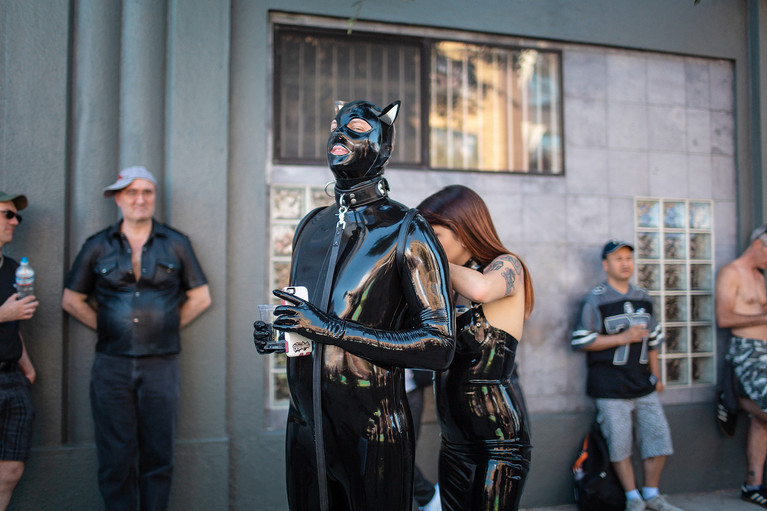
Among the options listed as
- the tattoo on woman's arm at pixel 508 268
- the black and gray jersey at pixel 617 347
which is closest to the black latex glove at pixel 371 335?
the tattoo on woman's arm at pixel 508 268

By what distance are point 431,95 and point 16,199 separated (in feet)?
10.4

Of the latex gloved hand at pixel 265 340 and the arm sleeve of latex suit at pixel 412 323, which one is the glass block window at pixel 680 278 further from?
the latex gloved hand at pixel 265 340

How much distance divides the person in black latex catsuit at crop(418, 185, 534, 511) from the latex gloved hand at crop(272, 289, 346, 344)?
36.1 inches

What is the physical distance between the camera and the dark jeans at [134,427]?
3629 millimetres

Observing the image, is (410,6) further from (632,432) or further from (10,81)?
(632,432)

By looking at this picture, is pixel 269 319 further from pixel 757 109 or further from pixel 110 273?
pixel 757 109

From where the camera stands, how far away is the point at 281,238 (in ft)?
14.6

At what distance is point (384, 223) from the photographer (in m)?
2.05

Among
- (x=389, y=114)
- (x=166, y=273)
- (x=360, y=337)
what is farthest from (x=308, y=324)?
(x=166, y=273)

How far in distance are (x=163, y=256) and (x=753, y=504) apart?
16.6ft

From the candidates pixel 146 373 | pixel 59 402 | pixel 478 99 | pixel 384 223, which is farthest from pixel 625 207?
pixel 59 402

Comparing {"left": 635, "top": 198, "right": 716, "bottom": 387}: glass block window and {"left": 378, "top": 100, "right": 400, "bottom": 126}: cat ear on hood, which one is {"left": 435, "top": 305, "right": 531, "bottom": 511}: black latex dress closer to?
{"left": 378, "top": 100, "right": 400, "bottom": 126}: cat ear on hood

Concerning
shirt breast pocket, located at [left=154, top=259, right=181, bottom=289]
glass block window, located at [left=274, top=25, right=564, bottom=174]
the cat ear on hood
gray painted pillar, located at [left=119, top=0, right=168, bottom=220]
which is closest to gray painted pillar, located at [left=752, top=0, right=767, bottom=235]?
glass block window, located at [left=274, top=25, right=564, bottom=174]

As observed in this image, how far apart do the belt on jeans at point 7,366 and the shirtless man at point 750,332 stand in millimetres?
5377
